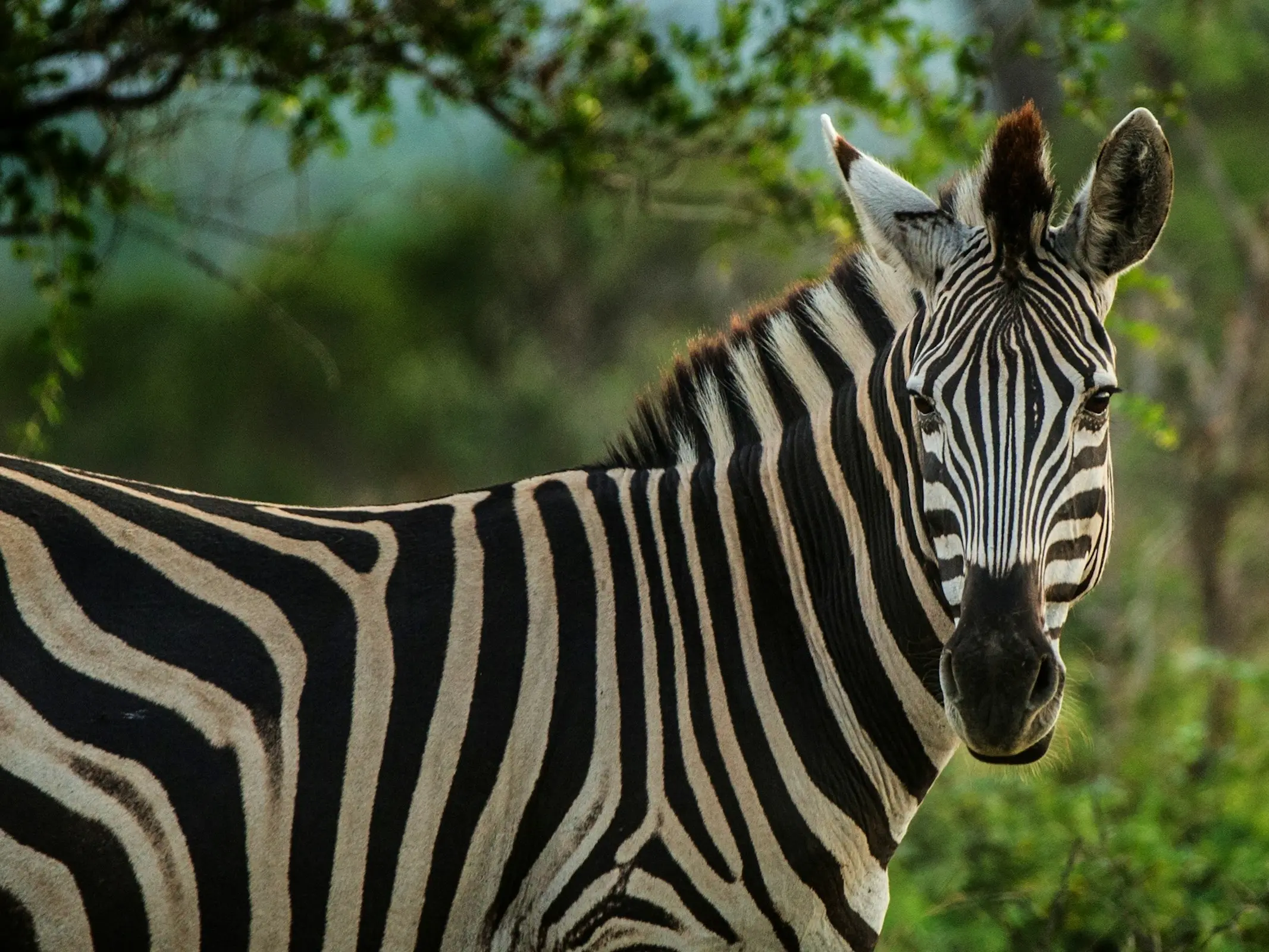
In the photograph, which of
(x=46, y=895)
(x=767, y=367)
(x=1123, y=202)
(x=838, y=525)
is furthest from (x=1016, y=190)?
(x=46, y=895)

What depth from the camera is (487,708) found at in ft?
11.4

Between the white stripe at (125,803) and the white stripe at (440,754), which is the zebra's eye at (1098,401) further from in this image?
the white stripe at (125,803)

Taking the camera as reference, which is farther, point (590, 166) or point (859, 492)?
point (590, 166)

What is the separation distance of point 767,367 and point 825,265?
1.22m

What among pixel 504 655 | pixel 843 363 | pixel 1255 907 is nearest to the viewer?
pixel 504 655

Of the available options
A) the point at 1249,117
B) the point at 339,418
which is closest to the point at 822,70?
the point at 1249,117

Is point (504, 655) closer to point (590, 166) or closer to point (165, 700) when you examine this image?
point (165, 700)

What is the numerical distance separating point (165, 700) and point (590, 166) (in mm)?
3610

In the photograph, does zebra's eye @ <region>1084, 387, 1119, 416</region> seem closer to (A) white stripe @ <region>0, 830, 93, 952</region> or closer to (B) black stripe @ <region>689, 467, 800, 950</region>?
(B) black stripe @ <region>689, 467, 800, 950</region>

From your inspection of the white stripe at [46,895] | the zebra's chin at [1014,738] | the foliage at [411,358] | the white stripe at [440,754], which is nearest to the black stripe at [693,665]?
the white stripe at [440,754]

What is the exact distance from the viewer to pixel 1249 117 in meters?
21.6

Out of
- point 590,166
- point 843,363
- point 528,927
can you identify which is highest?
point 590,166

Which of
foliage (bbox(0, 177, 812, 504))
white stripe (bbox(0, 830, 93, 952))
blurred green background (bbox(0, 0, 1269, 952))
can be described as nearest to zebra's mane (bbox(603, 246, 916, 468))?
blurred green background (bbox(0, 0, 1269, 952))

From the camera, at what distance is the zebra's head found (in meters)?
3.09
